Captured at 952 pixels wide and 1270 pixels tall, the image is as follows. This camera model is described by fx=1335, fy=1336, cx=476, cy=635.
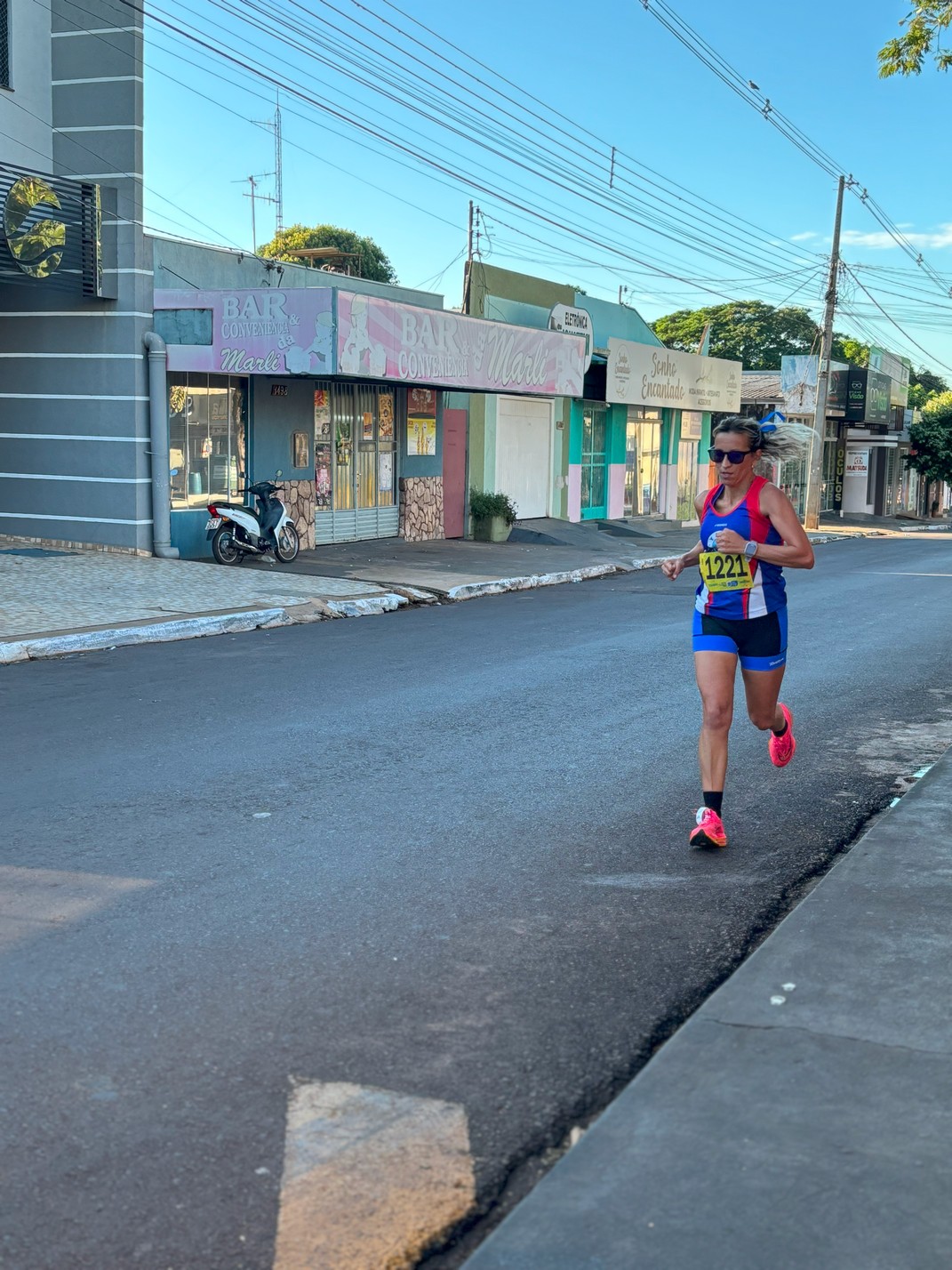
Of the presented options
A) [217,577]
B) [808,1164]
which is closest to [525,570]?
[217,577]

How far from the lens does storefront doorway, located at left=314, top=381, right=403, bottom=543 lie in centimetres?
2167

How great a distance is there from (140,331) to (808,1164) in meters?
16.4

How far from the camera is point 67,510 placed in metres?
18.4

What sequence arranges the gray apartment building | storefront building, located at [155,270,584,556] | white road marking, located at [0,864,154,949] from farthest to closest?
storefront building, located at [155,270,584,556] → the gray apartment building → white road marking, located at [0,864,154,949]

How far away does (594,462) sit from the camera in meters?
31.7

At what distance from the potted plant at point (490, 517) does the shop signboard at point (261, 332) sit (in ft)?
27.5

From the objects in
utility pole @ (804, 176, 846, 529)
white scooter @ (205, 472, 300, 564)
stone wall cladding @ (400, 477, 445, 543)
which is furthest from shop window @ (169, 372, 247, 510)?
utility pole @ (804, 176, 846, 529)

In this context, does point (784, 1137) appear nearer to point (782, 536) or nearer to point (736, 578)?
point (736, 578)

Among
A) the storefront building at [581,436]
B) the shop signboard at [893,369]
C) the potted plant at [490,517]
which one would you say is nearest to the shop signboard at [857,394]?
the shop signboard at [893,369]

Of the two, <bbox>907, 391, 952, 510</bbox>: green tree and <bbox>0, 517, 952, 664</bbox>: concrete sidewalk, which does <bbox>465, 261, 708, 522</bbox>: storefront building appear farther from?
<bbox>907, 391, 952, 510</bbox>: green tree

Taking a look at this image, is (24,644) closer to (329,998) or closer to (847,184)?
(329,998)

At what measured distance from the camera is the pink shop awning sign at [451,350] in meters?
17.8

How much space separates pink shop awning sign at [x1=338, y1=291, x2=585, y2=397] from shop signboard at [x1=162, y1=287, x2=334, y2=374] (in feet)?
0.87

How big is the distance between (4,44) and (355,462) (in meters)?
8.12
